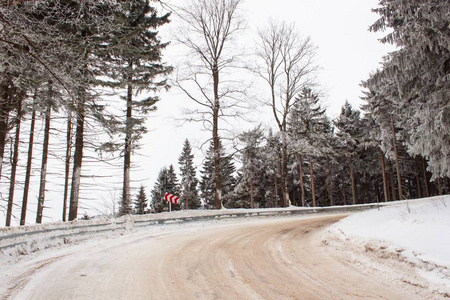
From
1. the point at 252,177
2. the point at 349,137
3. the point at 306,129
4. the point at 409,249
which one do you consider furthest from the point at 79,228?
the point at 349,137

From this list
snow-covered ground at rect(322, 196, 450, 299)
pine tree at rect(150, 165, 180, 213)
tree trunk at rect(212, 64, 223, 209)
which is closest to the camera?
snow-covered ground at rect(322, 196, 450, 299)

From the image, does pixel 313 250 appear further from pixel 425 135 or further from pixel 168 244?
pixel 425 135

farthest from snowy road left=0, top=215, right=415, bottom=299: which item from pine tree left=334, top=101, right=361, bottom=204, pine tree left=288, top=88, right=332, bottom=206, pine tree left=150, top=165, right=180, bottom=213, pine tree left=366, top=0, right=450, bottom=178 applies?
pine tree left=150, top=165, right=180, bottom=213

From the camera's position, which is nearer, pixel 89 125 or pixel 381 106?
pixel 89 125

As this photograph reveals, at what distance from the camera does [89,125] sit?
17.1 feet

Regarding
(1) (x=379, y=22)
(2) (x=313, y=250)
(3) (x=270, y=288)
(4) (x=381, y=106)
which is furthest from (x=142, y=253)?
(4) (x=381, y=106)

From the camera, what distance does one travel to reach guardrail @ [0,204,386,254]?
230 inches

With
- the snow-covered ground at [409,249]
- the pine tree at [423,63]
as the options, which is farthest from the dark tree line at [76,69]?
the pine tree at [423,63]

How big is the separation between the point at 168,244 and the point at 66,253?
2256mm

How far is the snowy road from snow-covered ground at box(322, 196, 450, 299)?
0.36 m

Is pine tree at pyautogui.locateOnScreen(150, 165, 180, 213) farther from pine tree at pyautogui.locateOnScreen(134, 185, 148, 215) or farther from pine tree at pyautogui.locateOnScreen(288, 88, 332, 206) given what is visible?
pine tree at pyautogui.locateOnScreen(288, 88, 332, 206)

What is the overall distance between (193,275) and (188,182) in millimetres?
43489

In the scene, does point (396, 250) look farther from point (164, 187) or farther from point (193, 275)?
point (164, 187)

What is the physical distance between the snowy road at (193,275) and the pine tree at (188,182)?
132ft
